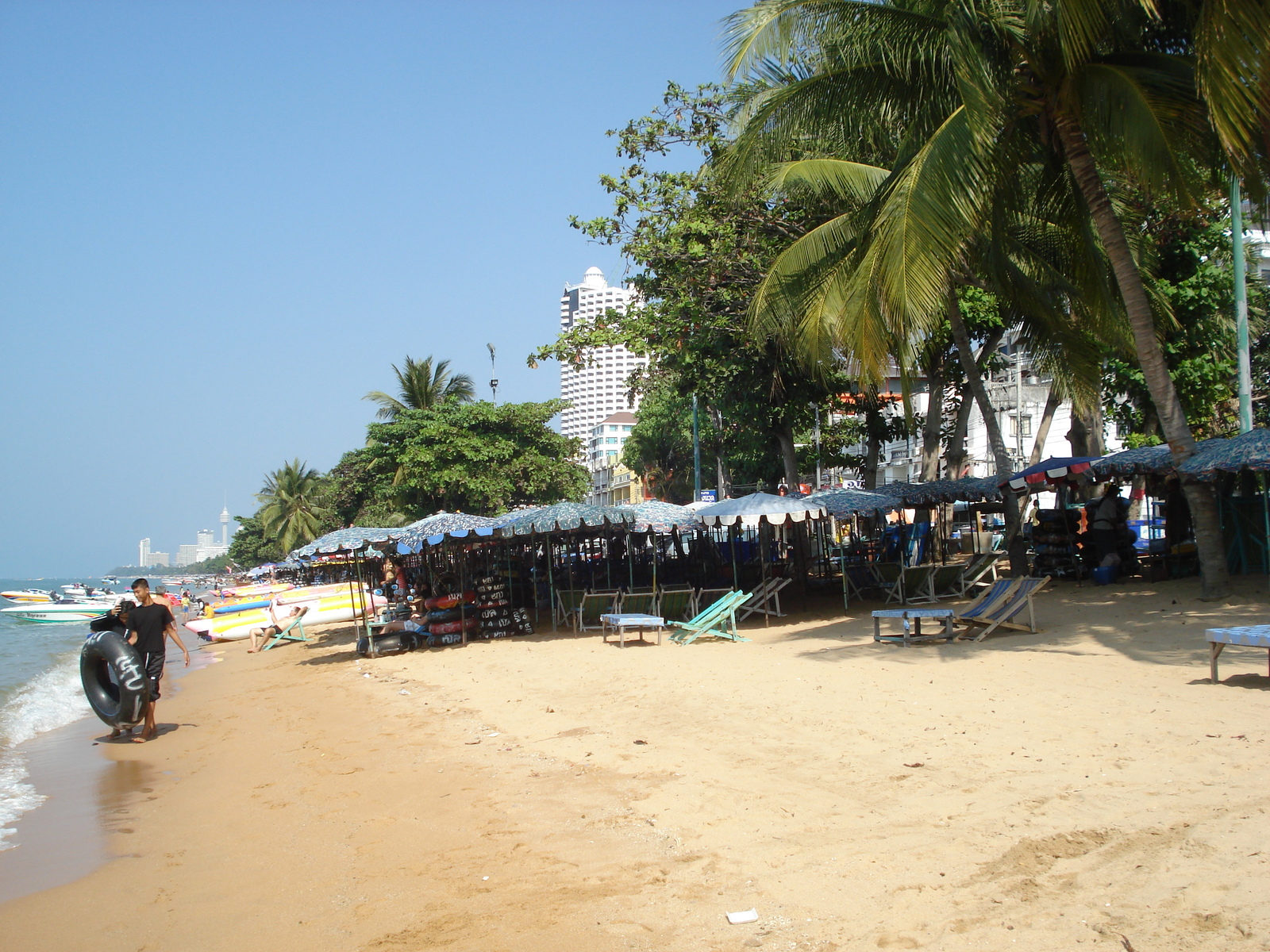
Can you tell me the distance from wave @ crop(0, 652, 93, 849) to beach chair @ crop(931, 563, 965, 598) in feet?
41.0

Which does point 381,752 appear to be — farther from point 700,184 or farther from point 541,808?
point 700,184

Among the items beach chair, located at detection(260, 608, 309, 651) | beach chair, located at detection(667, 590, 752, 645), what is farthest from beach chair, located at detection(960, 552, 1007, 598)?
beach chair, located at detection(260, 608, 309, 651)

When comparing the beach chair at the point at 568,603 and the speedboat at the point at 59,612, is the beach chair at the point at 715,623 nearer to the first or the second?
the beach chair at the point at 568,603

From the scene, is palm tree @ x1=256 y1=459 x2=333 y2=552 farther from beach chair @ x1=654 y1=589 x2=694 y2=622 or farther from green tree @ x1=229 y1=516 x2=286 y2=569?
beach chair @ x1=654 y1=589 x2=694 y2=622

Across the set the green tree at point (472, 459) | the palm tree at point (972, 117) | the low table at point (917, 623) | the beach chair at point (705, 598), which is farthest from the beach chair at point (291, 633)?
the palm tree at point (972, 117)

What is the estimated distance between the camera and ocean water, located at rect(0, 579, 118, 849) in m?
8.08

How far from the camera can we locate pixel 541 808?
19.0 feet

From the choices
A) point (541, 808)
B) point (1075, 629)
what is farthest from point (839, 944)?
point (1075, 629)

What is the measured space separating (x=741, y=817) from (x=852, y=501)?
9.97m

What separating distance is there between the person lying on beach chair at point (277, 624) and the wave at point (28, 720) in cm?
370

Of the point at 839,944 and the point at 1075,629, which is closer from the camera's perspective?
the point at 839,944

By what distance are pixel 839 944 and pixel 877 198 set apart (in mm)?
8865

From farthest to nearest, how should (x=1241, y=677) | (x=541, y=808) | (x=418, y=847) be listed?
1. (x=1241, y=677)
2. (x=541, y=808)
3. (x=418, y=847)

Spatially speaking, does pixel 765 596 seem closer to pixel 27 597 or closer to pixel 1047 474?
pixel 1047 474
